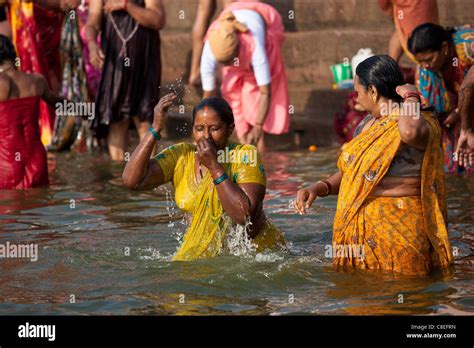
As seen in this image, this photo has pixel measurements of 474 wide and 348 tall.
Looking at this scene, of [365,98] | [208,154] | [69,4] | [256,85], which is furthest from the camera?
[256,85]

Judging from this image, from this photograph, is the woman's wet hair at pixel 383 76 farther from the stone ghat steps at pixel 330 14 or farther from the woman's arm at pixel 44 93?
the stone ghat steps at pixel 330 14

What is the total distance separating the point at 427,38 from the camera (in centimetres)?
926

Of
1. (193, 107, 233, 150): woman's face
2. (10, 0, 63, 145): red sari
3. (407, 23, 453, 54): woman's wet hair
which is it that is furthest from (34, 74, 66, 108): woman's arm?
(193, 107, 233, 150): woman's face

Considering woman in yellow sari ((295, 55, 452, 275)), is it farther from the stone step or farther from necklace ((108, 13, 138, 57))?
the stone step

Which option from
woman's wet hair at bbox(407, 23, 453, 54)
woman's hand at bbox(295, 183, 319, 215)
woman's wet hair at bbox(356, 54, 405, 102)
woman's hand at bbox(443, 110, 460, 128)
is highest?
woman's wet hair at bbox(407, 23, 453, 54)

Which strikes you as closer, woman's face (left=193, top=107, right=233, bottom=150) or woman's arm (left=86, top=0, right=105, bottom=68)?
woman's face (left=193, top=107, right=233, bottom=150)

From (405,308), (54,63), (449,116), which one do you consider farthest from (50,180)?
(405,308)

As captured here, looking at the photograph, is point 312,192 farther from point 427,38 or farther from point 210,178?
point 427,38

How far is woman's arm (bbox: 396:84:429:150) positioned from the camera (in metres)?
6.34

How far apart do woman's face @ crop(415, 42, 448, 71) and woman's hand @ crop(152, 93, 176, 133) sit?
3.27 metres

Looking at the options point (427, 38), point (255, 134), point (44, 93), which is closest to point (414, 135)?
point (427, 38)

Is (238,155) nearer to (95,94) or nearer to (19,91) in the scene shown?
(19,91)

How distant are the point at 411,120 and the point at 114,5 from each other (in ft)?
17.4

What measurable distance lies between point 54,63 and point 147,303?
6726 mm
